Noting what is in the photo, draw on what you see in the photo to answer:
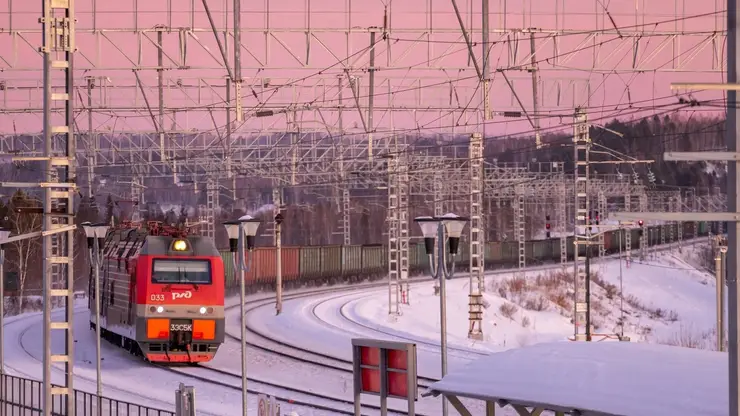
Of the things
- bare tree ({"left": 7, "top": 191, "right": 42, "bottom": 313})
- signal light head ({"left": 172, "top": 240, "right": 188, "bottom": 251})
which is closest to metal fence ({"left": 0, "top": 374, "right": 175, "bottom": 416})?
signal light head ({"left": 172, "top": 240, "right": 188, "bottom": 251})

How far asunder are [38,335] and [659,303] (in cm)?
3743

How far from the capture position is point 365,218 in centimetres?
12194

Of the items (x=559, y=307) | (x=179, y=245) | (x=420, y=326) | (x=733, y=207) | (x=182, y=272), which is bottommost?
(x=559, y=307)

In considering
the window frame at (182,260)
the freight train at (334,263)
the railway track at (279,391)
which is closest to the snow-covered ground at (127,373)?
the railway track at (279,391)

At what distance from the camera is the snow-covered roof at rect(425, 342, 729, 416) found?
459 inches

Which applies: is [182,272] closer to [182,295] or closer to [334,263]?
[182,295]

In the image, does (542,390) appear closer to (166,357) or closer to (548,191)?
(166,357)

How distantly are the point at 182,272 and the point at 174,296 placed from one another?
0.58 m

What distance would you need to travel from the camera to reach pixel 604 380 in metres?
12.5

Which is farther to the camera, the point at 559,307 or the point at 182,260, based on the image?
the point at 559,307

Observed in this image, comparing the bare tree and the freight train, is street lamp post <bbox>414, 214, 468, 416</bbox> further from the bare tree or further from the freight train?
the bare tree

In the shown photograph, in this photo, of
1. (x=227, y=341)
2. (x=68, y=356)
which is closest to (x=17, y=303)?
(x=227, y=341)

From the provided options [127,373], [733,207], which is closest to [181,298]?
[127,373]

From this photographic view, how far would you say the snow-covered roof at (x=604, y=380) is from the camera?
11656 mm
